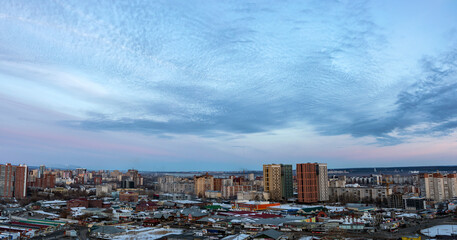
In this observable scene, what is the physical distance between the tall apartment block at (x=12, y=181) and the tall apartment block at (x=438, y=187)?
35542 mm

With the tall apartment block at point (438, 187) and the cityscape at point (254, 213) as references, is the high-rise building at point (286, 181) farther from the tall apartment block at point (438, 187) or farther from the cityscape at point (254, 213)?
the tall apartment block at point (438, 187)

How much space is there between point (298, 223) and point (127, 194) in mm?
20216

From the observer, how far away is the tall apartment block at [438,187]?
28.2 meters

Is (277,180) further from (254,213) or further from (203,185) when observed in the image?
(254,213)

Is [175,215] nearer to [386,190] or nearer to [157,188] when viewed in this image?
[386,190]

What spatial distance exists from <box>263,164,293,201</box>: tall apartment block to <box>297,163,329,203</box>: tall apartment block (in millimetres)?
2583

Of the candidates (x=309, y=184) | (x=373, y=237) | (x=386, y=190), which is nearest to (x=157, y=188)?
(x=309, y=184)

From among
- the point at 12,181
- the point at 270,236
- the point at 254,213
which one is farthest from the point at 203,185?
the point at 270,236

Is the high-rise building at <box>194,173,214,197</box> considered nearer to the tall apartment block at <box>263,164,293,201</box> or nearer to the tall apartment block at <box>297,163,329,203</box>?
the tall apartment block at <box>263,164,293,201</box>

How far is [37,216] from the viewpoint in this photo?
2102cm

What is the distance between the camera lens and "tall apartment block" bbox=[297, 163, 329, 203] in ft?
97.2

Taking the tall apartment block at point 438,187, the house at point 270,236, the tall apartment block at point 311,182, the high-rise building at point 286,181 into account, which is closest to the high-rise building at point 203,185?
the high-rise building at point 286,181

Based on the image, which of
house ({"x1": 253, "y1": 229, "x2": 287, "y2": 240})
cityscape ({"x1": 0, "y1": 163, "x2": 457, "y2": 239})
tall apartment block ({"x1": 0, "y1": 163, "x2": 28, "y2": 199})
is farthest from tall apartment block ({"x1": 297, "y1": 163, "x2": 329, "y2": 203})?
tall apartment block ({"x1": 0, "y1": 163, "x2": 28, "y2": 199})

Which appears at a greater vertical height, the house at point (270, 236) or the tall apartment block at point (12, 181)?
the tall apartment block at point (12, 181)
